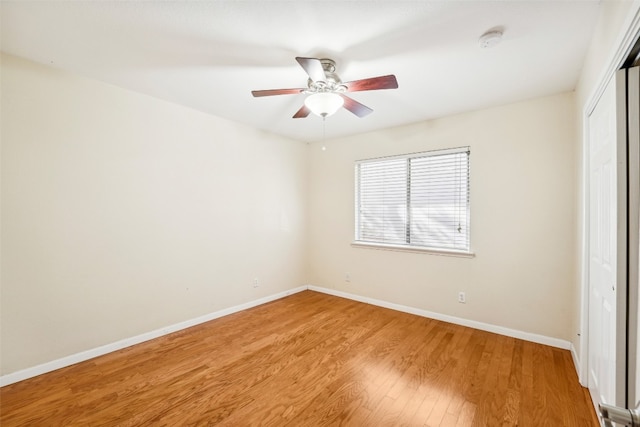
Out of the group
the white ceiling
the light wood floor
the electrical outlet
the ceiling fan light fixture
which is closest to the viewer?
the white ceiling

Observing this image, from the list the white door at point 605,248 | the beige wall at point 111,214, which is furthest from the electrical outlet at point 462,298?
the beige wall at point 111,214

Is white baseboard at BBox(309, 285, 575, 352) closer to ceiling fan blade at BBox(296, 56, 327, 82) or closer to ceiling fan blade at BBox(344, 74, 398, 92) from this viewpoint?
ceiling fan blade at BBox(344, 74, 398, 92)

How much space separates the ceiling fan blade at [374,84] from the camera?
1939mm

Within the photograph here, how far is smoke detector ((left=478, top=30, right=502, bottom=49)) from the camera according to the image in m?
1.84

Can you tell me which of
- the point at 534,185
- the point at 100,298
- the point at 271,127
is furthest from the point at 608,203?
the point at 100,298

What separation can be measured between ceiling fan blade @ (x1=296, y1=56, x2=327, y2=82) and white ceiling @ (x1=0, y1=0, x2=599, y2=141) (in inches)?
9.0

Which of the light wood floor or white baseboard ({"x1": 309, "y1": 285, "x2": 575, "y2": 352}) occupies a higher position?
white baseboard ({"x1": 309, "y1": 285, "x2": 575, "y2": 352})

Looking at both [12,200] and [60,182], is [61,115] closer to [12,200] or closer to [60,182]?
[60,182]

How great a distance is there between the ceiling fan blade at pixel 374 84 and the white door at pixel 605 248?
3.87 feet

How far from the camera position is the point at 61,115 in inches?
A: 94.4

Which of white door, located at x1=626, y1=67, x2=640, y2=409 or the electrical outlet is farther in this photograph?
the electrical outlet

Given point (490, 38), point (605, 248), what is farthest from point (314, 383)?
point (490, 38)

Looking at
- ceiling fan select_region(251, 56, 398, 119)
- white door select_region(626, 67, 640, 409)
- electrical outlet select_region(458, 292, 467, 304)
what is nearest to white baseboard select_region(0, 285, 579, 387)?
electrical outlet select_region(458, 292, 467, 304)

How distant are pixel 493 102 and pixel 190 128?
333cm
